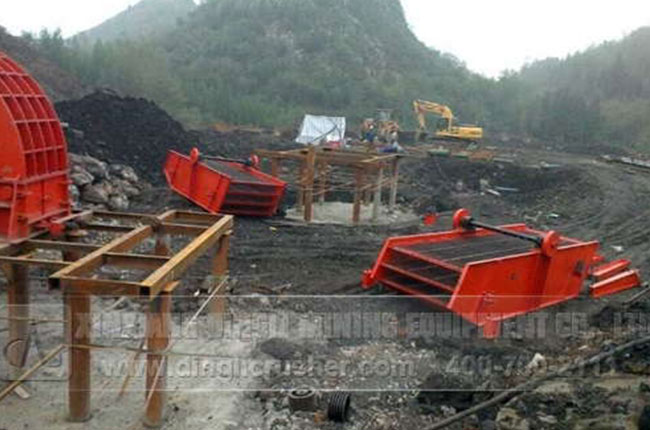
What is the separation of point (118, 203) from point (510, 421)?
33.6 feet

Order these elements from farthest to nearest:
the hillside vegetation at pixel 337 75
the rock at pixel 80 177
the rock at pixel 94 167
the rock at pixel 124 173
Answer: the hillside vegetation at pixel 337 75
the rock at pixel 124 173
the rock at pixel 94 167
the rock at pixel 80 177

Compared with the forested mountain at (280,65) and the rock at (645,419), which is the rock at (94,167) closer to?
the rock at (645,419)

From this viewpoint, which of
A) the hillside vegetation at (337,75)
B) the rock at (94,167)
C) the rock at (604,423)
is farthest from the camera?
the hillside vegetation at (337,75)

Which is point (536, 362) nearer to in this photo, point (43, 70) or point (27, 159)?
point (27, 159)

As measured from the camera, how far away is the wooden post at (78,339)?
183 inches

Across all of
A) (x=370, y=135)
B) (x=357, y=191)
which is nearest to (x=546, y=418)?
(x=357, y=191)

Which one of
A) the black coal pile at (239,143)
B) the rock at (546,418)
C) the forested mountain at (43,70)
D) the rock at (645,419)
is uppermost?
the forested mountain at (43,70)

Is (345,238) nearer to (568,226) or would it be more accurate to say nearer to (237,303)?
(237,303)

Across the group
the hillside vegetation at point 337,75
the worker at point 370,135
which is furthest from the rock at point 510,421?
the hillside vegetation at point 337,75

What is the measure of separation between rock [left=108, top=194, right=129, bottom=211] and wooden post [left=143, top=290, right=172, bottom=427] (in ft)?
28.3

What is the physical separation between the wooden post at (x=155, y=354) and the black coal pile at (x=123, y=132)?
37.4 ft

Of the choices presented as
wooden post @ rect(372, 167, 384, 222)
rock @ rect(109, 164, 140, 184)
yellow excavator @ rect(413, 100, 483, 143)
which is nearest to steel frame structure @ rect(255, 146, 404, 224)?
wooden post @ rect(372, 167, 384, 222)

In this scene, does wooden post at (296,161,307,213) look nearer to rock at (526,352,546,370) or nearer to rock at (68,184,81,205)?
rock at (68,184,81,205)

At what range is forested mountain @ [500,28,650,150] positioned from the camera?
39.4 metres
